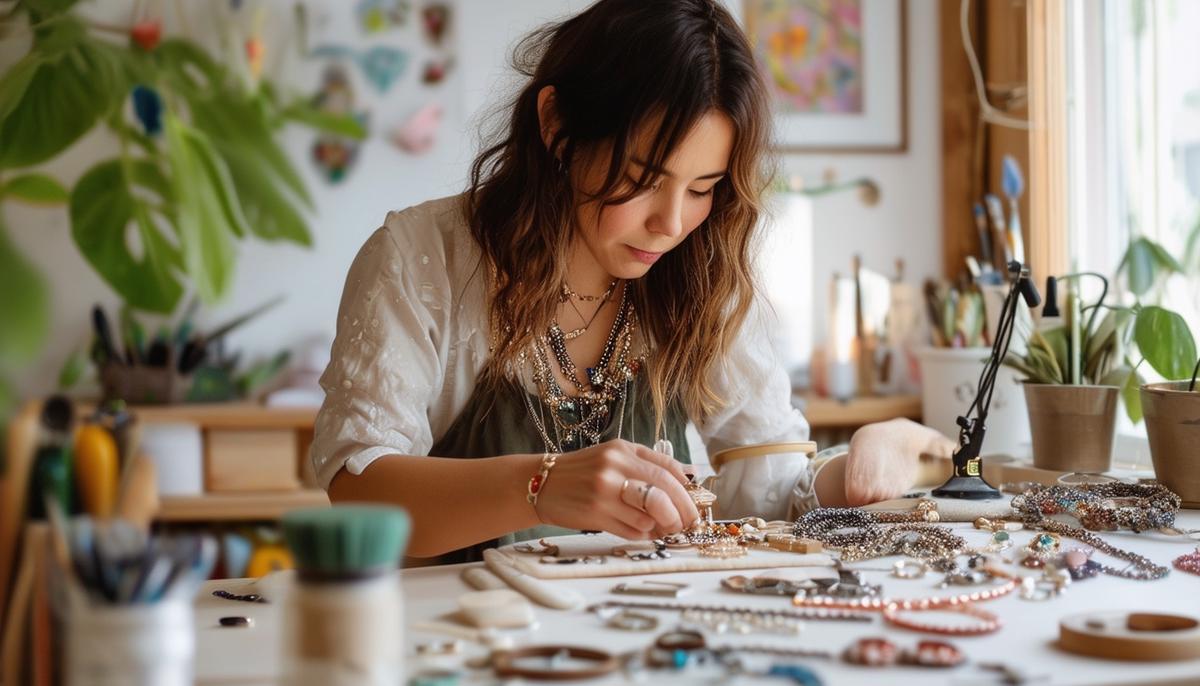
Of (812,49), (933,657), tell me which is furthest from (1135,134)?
(933,657)

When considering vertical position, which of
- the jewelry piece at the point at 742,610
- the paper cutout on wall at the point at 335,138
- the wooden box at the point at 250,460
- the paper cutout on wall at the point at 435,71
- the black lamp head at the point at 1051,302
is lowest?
the wooden box at the point at 250,460

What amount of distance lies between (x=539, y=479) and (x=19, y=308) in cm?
61

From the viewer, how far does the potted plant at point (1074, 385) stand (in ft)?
5.49

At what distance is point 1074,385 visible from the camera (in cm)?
171

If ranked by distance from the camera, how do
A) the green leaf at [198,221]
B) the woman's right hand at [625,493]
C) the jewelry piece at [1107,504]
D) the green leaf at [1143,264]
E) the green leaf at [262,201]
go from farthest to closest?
the green leaf at [262,201]
the green leaf at [1143,264]
the green leaf at [198,221]
the jewelry piece at [1107,504]
the woman's right hand at [625,493]

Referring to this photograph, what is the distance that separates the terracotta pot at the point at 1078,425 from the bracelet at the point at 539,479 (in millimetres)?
824

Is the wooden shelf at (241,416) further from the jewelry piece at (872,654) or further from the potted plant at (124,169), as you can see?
the jewelry piece at (872,654)

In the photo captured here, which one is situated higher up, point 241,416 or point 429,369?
point 429,369

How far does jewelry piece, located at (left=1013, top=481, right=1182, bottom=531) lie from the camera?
1.36 metres

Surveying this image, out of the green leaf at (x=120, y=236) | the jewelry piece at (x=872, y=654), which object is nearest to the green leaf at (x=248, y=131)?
the green leaf at (x=120, y=236)

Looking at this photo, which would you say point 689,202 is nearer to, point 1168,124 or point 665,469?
point 665,469

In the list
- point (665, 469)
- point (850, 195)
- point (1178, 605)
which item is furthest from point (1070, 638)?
point (850, 195)

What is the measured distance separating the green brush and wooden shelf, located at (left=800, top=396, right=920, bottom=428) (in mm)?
1970

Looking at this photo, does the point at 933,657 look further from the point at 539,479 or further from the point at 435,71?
the point at 435,71
